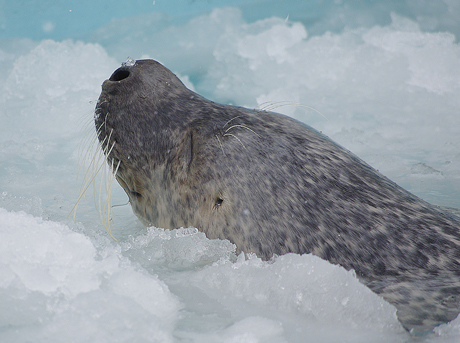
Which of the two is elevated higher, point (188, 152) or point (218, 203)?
point (188, 152)

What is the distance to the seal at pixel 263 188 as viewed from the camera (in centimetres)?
165

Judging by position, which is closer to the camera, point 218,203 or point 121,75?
point 218,203

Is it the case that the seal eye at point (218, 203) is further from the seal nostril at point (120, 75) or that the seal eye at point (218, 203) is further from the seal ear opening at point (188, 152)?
the seal nostril at point (120, 75)

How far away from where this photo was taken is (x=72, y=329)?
1.16 m

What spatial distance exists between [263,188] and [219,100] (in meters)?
4.87

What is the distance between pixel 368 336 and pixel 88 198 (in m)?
3.03

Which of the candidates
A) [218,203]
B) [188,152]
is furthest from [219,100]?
[218,203]

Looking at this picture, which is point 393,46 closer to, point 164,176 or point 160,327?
point 164,176

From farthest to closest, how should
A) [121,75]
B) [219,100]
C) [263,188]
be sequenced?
[219,100], [121,75], [263,188]

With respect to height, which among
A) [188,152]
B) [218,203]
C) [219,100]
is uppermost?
[188,152]

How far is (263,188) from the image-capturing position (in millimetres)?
1749

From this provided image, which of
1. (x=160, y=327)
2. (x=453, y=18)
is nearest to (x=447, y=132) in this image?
(x=453, y=18)

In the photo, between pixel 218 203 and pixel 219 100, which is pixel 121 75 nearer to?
pixel 218 203

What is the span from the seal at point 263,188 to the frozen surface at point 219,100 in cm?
15
